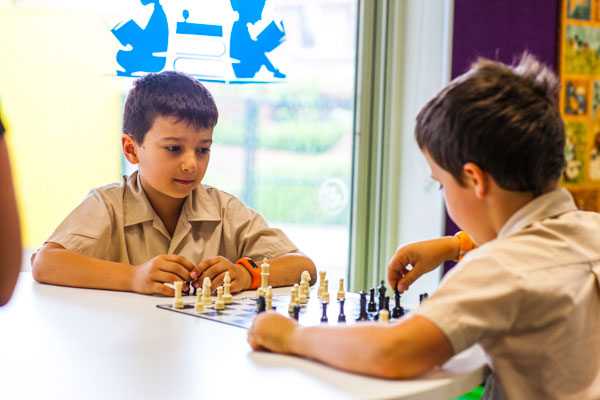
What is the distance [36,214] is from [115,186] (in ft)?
4.12

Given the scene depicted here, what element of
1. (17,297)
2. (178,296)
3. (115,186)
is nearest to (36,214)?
(115,186)

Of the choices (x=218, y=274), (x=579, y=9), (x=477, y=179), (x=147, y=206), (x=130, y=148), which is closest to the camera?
(x=477, y=179)

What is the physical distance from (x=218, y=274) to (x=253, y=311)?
1.00 feet

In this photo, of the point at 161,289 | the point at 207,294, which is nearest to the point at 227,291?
the point at 207,294

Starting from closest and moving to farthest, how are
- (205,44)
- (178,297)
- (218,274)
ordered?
(178,297), (218,274), (205,44)

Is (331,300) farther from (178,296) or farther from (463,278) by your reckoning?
(463,278)

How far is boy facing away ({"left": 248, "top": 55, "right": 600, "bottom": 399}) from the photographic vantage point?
110cm

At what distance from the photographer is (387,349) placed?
1.07 meters

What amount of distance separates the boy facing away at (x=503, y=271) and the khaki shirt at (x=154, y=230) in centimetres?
95

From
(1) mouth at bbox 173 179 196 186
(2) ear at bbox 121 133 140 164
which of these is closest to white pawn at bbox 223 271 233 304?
(1) mouth at bbox 173 179 196 186

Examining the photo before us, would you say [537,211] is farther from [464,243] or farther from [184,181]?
[184,181]

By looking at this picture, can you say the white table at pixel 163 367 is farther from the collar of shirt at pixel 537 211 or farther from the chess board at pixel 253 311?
the collar of shirt at pixel 537 211

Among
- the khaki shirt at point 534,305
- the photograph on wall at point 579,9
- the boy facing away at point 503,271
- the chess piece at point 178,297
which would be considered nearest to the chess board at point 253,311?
the chess piece at point 178,297

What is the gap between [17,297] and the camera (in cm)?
170
